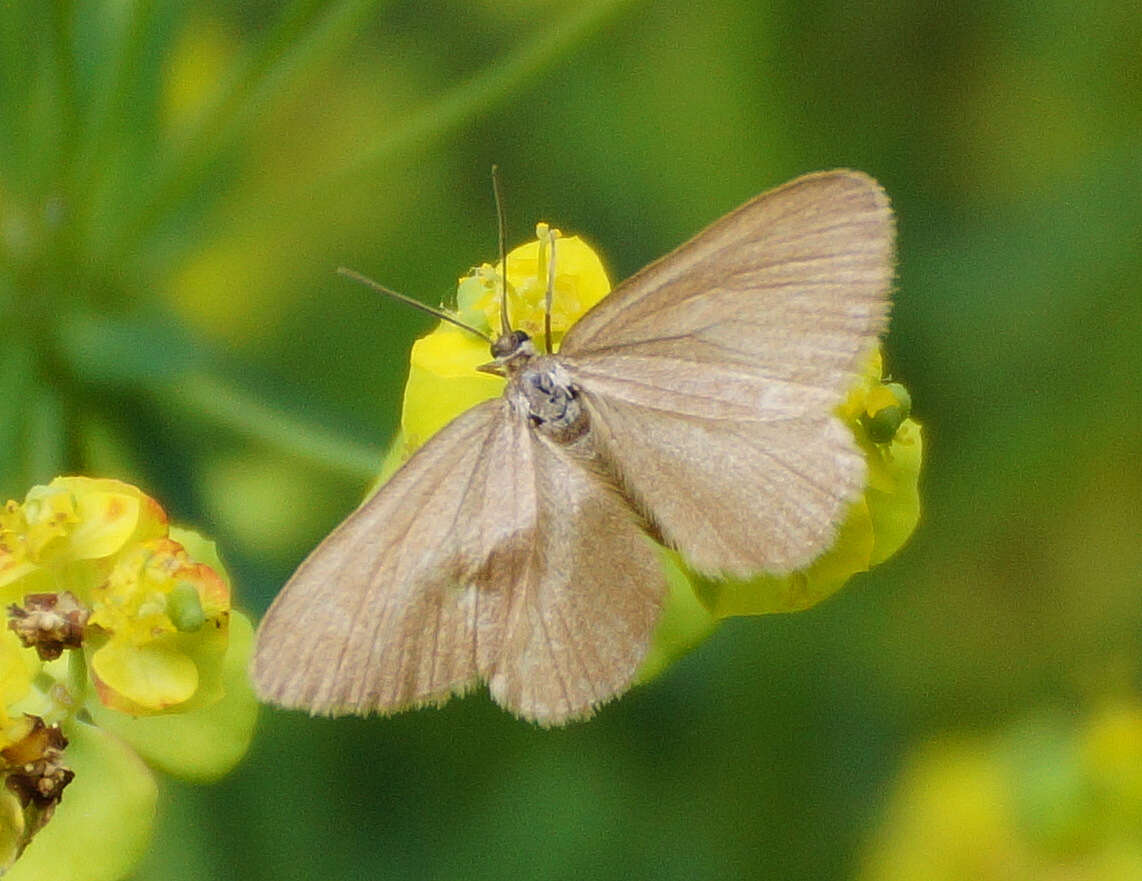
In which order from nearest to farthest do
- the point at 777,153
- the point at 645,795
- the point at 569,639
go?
the point at 569,639, the point at 645,795, the point at 777,153

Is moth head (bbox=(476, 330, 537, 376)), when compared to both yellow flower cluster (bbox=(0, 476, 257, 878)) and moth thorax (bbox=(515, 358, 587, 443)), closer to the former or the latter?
moth thorax (bbox=(515, 358, 587, 443))

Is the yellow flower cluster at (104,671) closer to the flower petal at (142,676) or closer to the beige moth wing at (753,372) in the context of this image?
the flower petal at (142,676)

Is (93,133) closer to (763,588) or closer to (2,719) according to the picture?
(2,719)

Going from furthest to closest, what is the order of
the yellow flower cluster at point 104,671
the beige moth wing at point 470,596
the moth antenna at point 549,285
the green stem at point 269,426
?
the green stem at point 269,426 → the moth antenna at point 549,285 → the yellow flower cluster at point 104,671 → the beige moth wing at point 470,596

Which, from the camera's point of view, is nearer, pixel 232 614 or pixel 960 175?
pixel 232 614

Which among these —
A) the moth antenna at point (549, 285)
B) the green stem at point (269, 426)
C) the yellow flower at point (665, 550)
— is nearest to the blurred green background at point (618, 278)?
the green stem at point (269, 426)

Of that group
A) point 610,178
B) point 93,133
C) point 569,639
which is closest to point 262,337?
point 610,178

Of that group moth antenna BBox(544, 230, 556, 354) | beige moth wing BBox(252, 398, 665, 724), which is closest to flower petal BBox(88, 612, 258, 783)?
beige moth wing BBox(252, 398, 665, 724)
